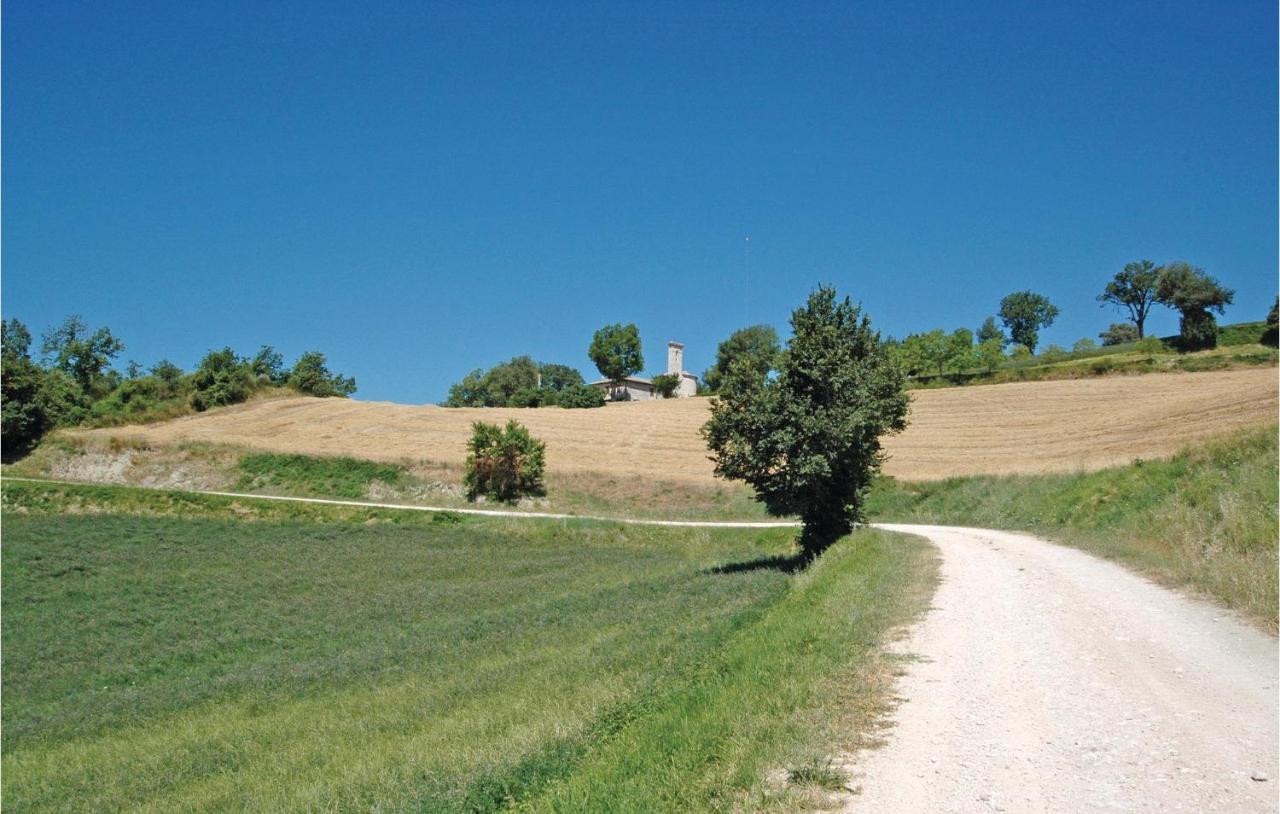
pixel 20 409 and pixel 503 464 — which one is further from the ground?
pixel 20 409

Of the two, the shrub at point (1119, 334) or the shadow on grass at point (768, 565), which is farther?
the shrub at point (1119, 334)

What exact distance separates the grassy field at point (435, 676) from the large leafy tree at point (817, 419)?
2121mm

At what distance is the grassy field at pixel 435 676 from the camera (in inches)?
302

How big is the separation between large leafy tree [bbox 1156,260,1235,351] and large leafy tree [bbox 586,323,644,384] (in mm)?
76402

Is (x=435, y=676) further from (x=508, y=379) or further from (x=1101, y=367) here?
(x=508, y=379)

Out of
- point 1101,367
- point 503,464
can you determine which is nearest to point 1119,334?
point 1101,367

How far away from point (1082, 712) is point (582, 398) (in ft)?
342

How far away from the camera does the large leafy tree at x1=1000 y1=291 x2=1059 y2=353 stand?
17861 centimetres

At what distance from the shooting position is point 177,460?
69.2 m

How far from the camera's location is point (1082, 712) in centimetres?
791

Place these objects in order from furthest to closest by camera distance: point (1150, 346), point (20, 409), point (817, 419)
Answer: point (1150, 346) → point (20, 409) → point (817, 419)

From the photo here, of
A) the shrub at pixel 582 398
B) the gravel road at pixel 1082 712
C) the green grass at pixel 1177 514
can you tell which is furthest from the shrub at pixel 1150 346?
the gravel road at pixel 1082 712

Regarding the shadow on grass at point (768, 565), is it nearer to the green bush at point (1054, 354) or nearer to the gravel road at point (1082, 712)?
the gravel road at point (1082, 712)

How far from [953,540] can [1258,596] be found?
15.0 m
